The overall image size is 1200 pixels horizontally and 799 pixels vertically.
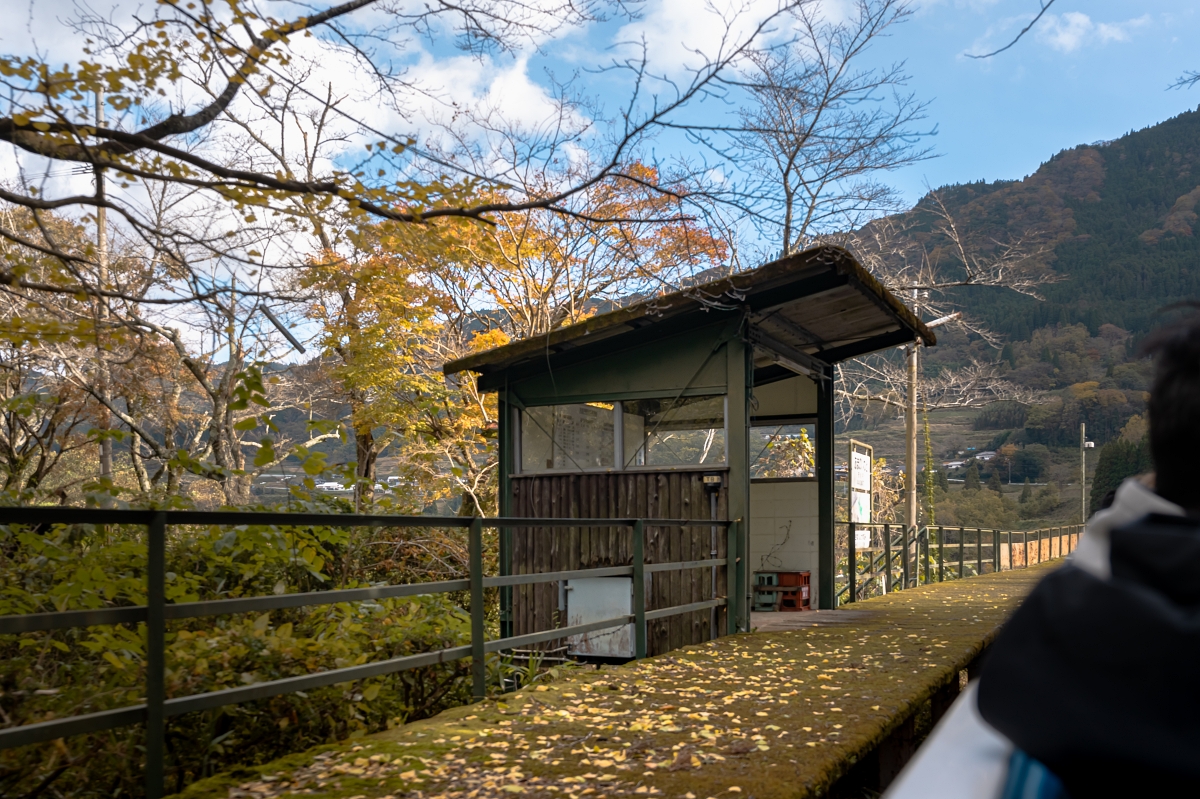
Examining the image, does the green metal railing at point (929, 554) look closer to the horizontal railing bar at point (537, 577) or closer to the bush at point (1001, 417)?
the horizontal railing bar at point (537, 577)

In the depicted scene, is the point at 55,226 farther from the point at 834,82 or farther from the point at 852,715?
the point at 852,715

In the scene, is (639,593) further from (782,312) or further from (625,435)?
(782,312)

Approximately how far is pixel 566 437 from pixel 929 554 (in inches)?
481

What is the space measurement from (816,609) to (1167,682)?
39.6 feet

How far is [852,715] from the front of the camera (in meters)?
4.86

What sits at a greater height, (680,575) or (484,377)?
(484,377)

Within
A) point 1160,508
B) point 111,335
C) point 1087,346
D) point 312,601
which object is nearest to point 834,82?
point 111,335

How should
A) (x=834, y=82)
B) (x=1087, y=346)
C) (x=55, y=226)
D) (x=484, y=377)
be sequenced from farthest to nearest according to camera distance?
1. (x=1087, y=346)
2. (x=55, y=226)
3. (x=834, y=82)
4. (x=484, y=377)

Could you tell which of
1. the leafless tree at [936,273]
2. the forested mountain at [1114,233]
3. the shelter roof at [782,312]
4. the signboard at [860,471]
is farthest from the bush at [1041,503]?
the shelter roof at [782,312]

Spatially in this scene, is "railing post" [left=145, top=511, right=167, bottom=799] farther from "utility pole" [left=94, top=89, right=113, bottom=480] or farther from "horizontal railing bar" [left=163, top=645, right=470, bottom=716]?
"utility pole" [left=94, top=89, right=113, bottom=480]

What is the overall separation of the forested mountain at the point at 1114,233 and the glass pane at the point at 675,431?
76.8 m

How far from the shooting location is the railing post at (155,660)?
3.34 m

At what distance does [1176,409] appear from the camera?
0.99m

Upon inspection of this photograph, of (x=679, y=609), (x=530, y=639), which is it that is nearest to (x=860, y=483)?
(x=679, y=609)
